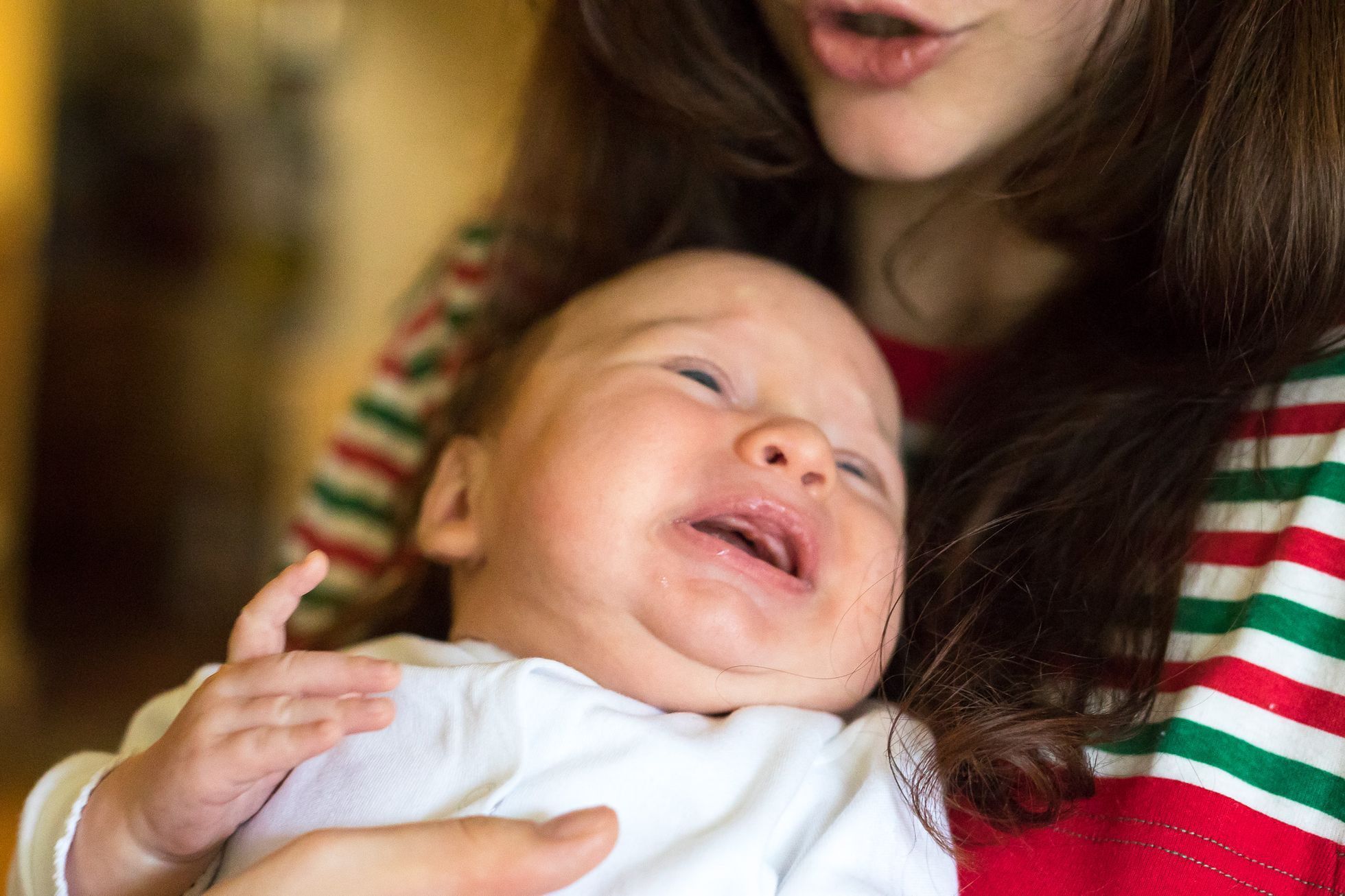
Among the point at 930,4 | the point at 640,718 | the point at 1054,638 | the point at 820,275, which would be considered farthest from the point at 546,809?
the point at 820,275

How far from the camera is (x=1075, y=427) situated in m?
0.92

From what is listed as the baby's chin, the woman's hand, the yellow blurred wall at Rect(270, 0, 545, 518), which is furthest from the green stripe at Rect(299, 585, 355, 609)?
the yellow blurred wall at Rect(270, 0, 545, 518)

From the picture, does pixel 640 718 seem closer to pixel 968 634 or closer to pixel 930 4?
pixel 968 634

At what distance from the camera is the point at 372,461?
55.2 inches

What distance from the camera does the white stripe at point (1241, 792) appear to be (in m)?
0.70

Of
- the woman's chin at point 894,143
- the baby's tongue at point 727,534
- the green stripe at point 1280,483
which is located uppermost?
the woman's chin at point 894,143

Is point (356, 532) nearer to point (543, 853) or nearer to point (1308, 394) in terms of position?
point (543, 853)

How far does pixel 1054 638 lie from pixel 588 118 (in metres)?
0.74

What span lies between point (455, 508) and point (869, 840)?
1.51 feet

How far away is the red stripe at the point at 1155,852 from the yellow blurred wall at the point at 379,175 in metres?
3.14

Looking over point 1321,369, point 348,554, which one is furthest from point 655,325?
point 348,554

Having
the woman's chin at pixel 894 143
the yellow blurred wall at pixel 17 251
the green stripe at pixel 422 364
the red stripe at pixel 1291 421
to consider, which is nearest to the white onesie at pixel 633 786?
the red stripe at pixel 1291 421

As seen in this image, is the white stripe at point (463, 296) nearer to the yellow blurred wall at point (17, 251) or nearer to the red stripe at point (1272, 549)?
the red stripe at point (1272, 549)

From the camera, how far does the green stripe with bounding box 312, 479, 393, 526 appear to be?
1.39 m
